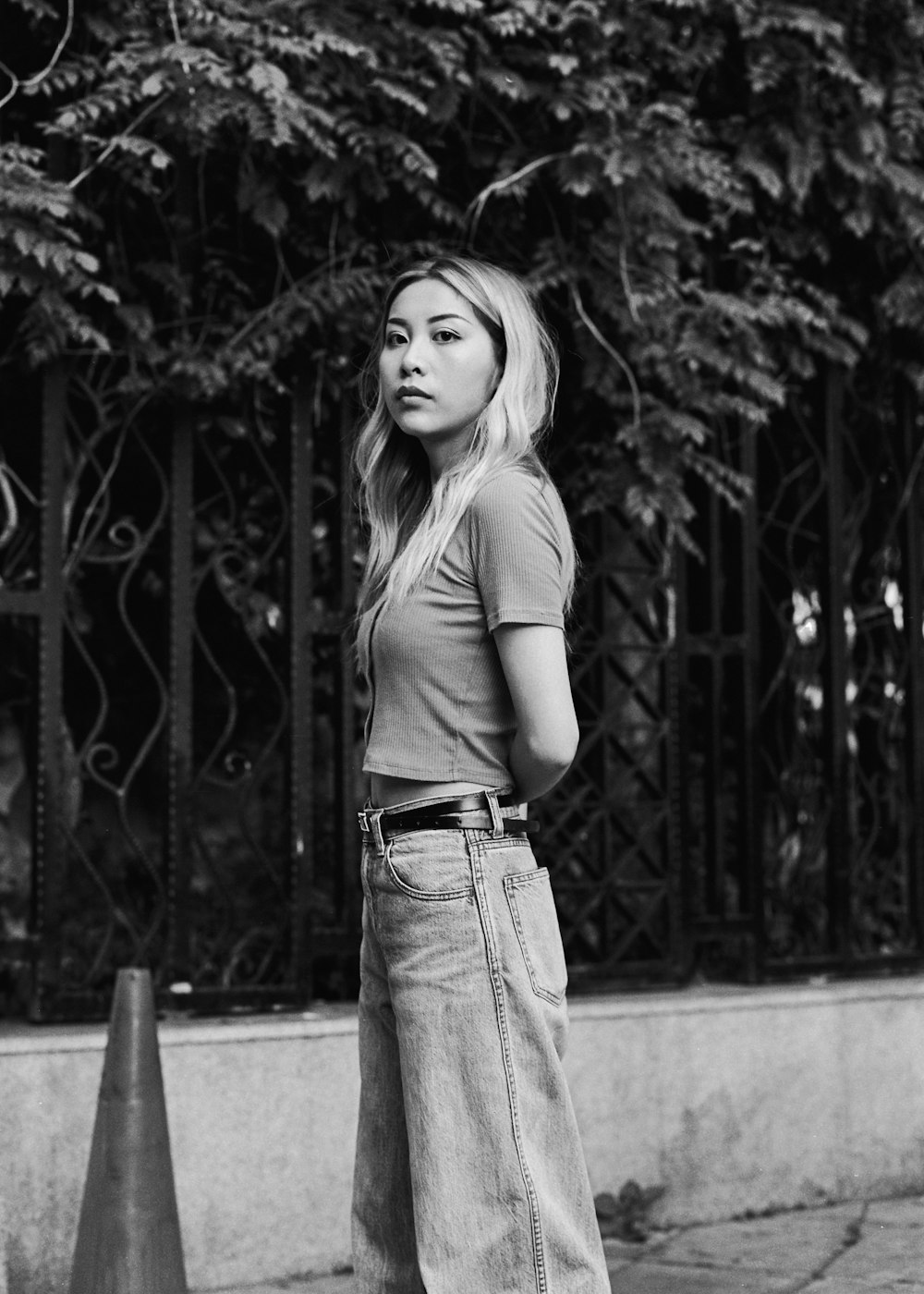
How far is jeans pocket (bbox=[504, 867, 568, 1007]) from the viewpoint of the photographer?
2641 millimetres

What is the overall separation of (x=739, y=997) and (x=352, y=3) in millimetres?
3056

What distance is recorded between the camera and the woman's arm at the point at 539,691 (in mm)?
2617

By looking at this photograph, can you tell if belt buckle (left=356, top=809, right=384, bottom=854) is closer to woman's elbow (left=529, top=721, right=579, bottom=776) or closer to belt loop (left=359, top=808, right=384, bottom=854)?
belt loop (left=359, top=808, right=384, bottom=854)

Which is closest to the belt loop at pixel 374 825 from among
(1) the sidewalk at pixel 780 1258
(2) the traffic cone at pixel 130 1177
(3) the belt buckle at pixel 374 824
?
(3) the belt buckle at pixel 374 824

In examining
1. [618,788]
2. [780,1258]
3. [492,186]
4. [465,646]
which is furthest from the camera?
Answer: [618,788]

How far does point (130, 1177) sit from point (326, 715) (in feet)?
6.29

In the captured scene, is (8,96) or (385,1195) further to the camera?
(8,96)

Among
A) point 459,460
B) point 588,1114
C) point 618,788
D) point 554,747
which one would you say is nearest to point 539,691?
point 554,747

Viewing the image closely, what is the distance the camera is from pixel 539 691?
262cm

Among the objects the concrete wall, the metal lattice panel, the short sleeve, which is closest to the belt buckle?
the short sleeve

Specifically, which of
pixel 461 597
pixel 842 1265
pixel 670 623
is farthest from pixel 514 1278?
pixel 670 623

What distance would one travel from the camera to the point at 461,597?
2.69 meters

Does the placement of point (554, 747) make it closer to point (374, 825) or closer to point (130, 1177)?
point (374, 825)

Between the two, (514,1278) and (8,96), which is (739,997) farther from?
(8,96)
